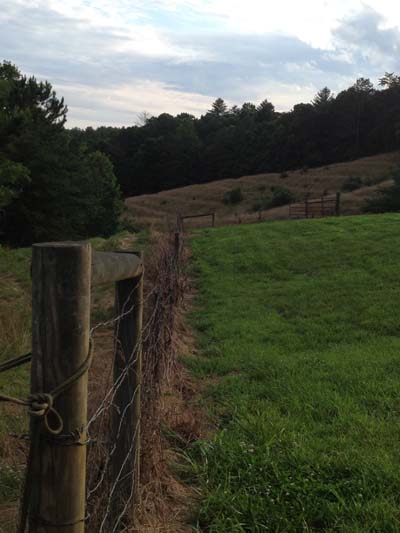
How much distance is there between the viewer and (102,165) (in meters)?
54.1

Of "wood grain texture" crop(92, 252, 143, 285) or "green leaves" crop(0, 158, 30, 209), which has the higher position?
"green leaves" crop(0, 158, 30, 209)

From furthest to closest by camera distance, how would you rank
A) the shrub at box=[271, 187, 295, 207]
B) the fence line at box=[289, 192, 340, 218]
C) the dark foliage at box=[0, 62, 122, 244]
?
1. the shrub at box=[271, 187, 295, 207]
2. the dark foliage at box=[0, 62, 122, 244]
3. the fence line at box=[289, 192, 340, 218]

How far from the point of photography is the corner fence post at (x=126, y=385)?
2547mm

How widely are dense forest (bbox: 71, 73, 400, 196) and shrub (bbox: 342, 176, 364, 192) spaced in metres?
18.0

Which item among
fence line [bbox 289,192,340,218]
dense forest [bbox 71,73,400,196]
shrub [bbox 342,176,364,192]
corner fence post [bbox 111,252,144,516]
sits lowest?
corner fence post [bbox 111,252,144,516]

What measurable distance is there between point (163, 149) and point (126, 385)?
8476 centimetres

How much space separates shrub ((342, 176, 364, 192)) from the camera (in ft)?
175

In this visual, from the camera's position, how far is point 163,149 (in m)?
85.2

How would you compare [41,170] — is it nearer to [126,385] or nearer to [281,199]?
[281,199]

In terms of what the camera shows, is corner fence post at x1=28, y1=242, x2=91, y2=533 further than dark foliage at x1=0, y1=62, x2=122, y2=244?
No

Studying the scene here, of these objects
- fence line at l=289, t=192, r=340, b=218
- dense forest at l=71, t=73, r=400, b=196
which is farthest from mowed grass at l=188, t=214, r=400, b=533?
dense forest at l=71, t=73, r=400, b=196

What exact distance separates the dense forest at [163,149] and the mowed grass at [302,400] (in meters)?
29.1

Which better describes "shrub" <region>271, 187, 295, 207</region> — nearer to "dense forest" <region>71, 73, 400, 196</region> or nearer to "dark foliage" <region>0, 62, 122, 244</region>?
"dark foliage" <region>0, 62, 122, 244</region>

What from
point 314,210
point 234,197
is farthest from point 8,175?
point 234,197
